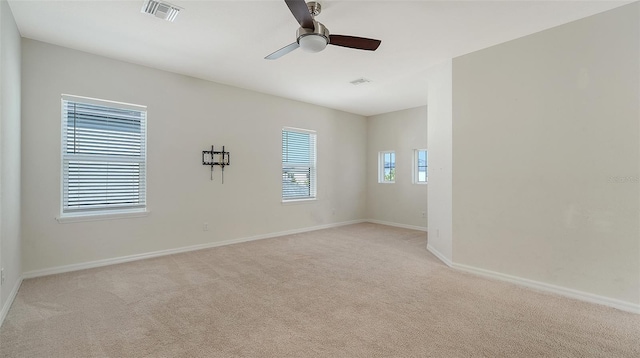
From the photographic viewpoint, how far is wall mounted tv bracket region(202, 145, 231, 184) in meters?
4.67

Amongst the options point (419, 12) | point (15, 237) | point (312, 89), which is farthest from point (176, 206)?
point (419, 12)

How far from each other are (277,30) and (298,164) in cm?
329

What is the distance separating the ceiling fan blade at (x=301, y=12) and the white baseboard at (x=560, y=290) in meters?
3.31

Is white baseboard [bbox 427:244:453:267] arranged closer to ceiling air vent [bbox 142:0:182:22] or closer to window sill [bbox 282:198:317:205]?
window sill [bbox 282:198:317:205]

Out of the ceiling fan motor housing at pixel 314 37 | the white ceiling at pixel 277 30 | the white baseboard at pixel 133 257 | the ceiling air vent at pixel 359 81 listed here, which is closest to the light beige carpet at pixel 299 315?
the white baseboard at pixel 133 257

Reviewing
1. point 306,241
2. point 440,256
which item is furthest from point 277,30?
point 440,256

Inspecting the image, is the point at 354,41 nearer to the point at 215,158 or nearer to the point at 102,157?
the point at 215,158

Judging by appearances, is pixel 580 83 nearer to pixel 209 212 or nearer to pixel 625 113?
pixel 625 113

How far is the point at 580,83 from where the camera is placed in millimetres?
2824

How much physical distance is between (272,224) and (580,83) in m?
4.79

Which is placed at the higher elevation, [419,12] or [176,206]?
[419,12]

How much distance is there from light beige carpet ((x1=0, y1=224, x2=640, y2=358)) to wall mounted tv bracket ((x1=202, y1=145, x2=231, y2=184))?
1.68m

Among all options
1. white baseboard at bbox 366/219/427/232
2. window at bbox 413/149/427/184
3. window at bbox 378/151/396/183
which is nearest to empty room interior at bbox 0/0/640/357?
white baseboard at bbox 366/219/427/232

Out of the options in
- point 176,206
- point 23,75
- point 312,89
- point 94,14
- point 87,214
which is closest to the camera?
point 94,14
